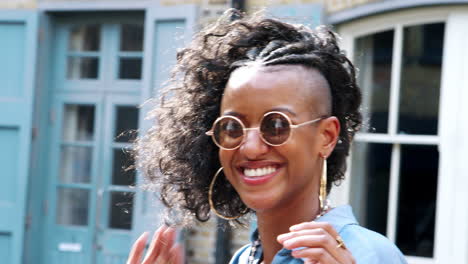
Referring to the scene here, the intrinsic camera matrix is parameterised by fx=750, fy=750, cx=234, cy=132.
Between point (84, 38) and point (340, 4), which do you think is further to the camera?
point (84, 38)

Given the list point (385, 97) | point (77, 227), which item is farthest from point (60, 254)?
point (385, 97)

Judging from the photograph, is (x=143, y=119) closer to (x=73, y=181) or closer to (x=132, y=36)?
(x=132, y=36)

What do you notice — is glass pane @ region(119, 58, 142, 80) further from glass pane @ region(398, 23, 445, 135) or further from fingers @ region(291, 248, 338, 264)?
fingers @ region(291, 248, 338, 264)

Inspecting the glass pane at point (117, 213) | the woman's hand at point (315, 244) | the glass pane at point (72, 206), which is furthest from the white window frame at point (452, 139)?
the woman's hand at point (315, 244)

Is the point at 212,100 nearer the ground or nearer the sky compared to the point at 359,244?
nearer the sky

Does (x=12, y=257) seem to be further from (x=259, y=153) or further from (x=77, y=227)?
(x=259, y=153)

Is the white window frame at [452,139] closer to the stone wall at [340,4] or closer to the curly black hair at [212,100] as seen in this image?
the stone wall at [340,4]

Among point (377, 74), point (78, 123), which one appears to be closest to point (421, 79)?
point (377, 74)

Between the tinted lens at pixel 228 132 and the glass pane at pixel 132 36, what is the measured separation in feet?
12.4

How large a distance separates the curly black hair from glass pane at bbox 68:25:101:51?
3356mm

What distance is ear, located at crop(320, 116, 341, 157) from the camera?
1.70 meters

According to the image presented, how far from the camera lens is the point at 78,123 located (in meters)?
5.63

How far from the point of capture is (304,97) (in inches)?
65.2

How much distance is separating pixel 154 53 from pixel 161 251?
3222 millimetres
